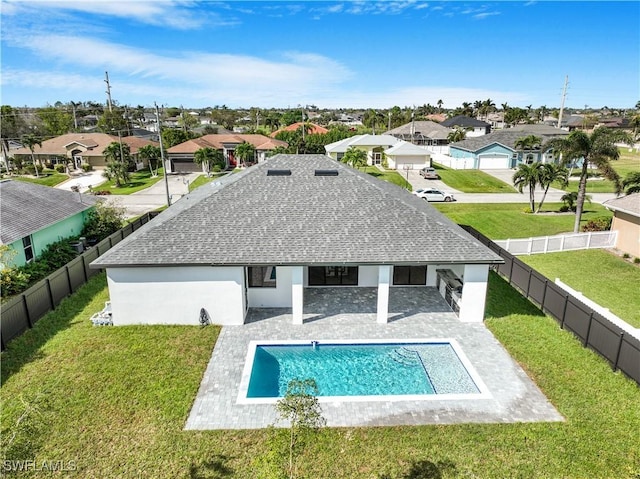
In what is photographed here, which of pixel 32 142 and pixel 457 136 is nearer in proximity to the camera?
pixel 32 142

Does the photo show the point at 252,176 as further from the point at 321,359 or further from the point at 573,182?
the point at 573,182

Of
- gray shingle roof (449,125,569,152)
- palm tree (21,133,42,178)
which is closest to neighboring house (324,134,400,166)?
gray shingle roof (449,125,569,152)

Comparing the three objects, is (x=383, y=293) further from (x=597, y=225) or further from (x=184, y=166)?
(x=184, y=166)

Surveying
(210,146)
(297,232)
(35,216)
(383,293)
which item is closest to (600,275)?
(383,293)

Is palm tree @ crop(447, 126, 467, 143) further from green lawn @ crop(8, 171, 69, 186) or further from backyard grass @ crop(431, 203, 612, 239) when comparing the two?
green lawn @ crop(8, 171, 69, 186)

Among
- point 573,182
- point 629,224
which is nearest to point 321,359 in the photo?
point 629,224
